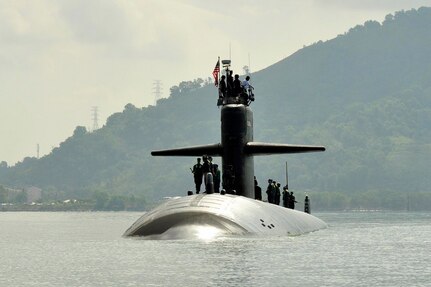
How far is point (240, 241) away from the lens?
37312mm

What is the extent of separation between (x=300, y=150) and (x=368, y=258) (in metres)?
11.4

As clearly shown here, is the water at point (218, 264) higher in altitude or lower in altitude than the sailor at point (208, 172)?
lower

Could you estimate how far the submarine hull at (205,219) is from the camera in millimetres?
38531

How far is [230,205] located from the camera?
4025 centimetres

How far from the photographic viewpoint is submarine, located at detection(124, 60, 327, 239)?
38812 mm

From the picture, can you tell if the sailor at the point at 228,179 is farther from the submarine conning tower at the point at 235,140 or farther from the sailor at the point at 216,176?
the submarine conning tower at the point at 235,140

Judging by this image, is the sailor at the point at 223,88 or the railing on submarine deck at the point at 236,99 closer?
the railing on submarine deck at the point at 236,99

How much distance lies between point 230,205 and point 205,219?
1749mm

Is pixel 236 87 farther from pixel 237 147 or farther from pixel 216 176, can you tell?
pixel 216 176

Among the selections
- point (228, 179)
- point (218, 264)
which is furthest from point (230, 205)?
point (218, 264)

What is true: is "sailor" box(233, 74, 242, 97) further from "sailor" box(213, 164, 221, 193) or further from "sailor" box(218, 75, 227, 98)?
"sailor" box(213, 164, 221, 193)

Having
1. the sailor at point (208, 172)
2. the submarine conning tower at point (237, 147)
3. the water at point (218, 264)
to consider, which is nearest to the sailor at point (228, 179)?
the submarine conning tower at point (237, 147)

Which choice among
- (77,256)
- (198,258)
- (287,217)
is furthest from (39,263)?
(287,217)

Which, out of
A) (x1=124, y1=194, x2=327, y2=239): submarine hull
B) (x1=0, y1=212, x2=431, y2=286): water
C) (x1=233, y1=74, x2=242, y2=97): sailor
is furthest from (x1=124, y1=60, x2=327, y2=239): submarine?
(x1=0, y1=212, x2=431, y2=286): water
